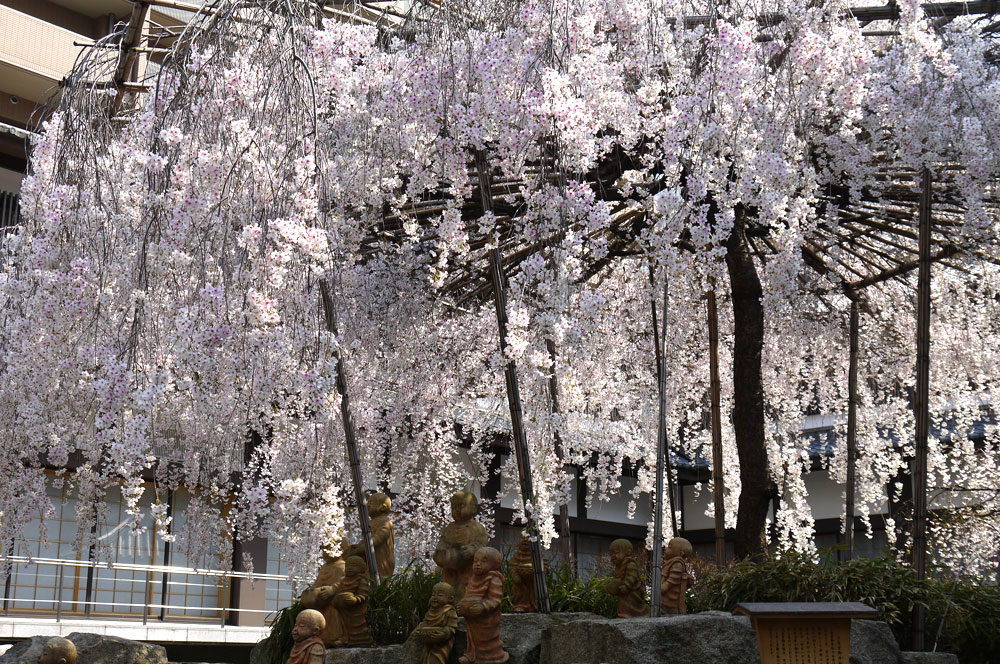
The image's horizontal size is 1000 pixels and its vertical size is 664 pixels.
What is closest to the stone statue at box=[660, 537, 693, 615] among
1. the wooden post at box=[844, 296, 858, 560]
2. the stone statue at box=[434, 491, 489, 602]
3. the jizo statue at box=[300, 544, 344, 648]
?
the stone statue at box=[434, 491, 489, 602]

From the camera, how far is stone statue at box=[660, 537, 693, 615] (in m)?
6.75

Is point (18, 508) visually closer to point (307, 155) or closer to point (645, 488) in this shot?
point (307, 155)

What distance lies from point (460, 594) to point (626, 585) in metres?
1.13

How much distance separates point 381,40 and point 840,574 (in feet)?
17.2

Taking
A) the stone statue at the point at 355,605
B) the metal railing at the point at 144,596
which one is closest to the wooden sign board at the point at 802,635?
the stone statue at the point at 355,605

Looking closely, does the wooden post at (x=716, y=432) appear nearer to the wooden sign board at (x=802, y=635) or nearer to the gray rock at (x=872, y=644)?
the gray rock at (x=872, y=644)

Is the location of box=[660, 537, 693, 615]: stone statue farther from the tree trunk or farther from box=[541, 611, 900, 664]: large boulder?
the tree trunk

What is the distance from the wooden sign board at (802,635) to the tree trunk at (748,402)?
3.70 metres

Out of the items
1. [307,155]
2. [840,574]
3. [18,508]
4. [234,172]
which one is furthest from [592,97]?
[18,508]

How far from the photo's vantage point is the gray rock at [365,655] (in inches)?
253

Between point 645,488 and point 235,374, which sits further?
point 645,488

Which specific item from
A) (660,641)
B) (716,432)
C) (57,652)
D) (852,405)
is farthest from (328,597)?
(852,405)

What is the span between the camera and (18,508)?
766 centimetres

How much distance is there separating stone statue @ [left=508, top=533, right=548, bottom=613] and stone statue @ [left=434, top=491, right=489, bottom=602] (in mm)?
422
